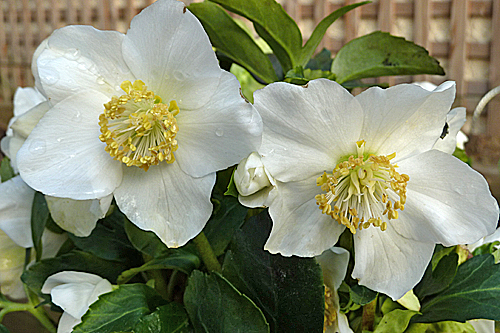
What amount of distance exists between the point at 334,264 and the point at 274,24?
6.7 inches

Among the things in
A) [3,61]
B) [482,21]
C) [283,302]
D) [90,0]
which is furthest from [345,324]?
[3,61]

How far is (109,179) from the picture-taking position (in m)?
0.25

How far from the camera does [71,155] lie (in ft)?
0.82

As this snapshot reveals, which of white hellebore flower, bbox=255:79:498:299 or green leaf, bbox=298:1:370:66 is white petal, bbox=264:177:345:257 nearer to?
white hellebore flower, bbox=255:79:498:299

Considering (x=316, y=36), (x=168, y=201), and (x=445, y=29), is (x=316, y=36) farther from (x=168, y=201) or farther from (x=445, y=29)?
(x=445, y=29)

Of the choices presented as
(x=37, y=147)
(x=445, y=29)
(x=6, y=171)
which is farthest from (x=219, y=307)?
(x=445, y=29)

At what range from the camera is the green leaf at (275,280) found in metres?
0.26

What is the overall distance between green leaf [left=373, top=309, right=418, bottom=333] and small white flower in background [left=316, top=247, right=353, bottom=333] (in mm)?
23

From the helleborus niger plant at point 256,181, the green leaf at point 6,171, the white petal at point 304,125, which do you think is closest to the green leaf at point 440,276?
the helleborus niger plant at point 256,181

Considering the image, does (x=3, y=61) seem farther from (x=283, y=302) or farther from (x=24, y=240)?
(x=283, y=302)

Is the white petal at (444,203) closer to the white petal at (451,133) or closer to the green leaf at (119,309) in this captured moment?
the white petal at (451,133)

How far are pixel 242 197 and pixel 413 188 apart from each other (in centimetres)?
10

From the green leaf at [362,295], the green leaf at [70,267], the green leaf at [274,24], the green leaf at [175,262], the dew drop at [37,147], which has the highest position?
the green leaf at [274,24]

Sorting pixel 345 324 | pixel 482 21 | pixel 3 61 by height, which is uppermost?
pixel 345 324
